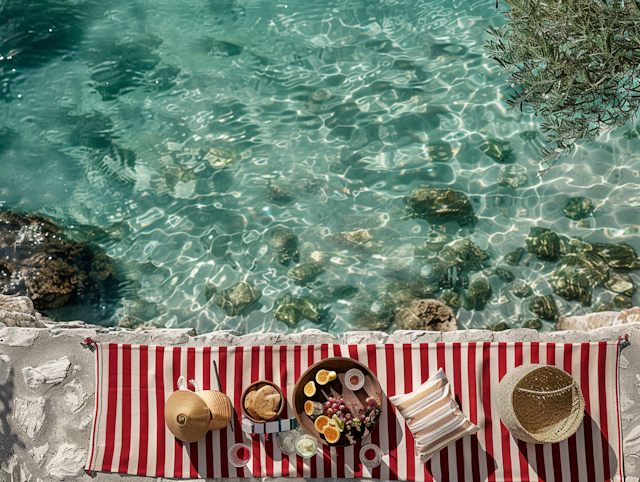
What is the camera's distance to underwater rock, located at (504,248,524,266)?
786cm

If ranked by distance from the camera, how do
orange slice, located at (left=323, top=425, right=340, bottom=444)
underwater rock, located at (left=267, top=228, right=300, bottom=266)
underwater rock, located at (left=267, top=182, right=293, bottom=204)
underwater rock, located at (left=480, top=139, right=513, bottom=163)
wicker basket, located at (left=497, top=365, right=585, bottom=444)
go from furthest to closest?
1. underwater rock, located at (left=267, top=182, right=293, bottom=204)
2. underwater rock, located at (left=480, top=139, right=513, bottom=163)
3. underwater rock, located at (left=267, top=228, right=300, bottom=266)
4. orange slice, located at (left=323, top=425, right=340, bottom=444)
5. wicker basket, located at (left=497, top=365, right=585, bottom=444)

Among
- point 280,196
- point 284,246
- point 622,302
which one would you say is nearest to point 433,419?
point 284,246

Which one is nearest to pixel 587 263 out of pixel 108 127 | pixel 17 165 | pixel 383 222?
pixel 383 222

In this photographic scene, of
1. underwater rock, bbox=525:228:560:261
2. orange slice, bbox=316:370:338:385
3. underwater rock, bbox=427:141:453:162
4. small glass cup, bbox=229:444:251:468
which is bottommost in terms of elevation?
small glass cup, bbox=229:444:251:468

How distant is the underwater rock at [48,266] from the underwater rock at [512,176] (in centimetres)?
740

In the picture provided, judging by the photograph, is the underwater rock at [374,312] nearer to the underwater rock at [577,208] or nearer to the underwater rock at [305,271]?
the underwater rock at [305,271]

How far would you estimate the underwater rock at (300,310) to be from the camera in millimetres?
7859

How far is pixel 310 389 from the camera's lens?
5.85 meters

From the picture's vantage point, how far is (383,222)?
27.1 feet

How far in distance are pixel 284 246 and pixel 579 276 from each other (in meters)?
5.12

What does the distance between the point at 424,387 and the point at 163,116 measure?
7.37 meters

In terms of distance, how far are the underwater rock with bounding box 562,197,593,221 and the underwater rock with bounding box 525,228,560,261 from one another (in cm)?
51

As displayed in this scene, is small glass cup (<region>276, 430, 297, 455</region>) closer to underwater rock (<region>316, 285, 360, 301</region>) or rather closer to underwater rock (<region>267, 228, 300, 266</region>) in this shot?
underwater rock (<region>316, 285, 360, 301</region>)

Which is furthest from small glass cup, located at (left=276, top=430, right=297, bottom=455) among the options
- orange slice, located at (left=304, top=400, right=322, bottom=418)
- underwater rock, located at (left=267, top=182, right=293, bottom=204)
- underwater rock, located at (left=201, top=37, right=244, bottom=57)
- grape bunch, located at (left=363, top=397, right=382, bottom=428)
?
underwater rock, located at (left=201, top=37, right=244, bottom=57)
